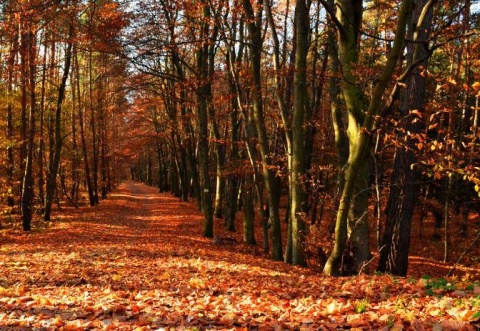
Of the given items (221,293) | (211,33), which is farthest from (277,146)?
(221,293)

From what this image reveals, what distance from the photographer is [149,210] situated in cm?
2659

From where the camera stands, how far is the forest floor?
446 centimetres

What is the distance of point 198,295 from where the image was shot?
6.34 m

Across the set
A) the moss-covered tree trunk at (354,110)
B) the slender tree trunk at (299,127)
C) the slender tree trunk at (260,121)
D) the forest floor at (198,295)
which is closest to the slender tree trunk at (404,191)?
the moss-covered tree trunk at (354,110)

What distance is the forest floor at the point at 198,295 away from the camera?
4457mm

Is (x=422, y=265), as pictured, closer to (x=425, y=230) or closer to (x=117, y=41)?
(x=425, y=230)

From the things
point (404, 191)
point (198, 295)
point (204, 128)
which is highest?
point (204, 128)

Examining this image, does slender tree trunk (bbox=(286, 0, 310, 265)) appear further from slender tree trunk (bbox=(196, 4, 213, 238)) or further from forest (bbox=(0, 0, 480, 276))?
slender tree trunk (bbox=(196, 4, 213, 238))

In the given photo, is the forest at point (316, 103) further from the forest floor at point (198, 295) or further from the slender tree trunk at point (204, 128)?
the forest floor at point (198, 295)

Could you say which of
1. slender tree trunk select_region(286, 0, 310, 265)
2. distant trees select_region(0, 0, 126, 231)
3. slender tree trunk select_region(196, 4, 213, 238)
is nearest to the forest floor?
slender tree trunk select_region(286, 0, 310, 265)

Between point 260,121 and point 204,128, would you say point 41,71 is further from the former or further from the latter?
point 260,121

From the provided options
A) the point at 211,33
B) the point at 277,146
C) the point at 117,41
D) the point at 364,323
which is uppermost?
the point at 211,33

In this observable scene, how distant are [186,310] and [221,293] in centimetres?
125

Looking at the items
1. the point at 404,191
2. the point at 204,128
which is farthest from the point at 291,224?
the point at 204,128
